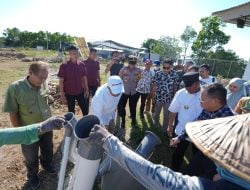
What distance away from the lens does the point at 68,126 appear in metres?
2.00

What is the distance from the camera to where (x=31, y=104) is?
11.7 feet

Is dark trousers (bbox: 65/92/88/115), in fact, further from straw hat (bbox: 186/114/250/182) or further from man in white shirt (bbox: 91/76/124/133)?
straw hat (bbox: 186/114/250/182)

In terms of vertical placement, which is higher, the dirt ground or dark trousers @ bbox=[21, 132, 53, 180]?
dark trousers @ bbox=[21, 132, 53, 180]

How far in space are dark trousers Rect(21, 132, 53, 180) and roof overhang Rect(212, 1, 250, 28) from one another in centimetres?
569

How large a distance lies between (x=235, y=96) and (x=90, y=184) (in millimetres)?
3550

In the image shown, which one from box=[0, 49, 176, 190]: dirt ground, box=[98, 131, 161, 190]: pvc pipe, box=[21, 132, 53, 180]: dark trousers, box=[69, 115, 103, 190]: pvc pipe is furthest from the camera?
box=[0, 49, 176, 190]: dirt ground

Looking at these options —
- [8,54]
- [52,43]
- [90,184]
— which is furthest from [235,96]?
[52,43]

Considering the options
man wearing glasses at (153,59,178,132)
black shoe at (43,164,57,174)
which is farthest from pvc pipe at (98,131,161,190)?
man wearing glasses at (153,59,178,132)

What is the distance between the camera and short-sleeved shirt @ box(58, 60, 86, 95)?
543cm

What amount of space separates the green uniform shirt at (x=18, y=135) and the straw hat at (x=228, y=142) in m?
1.25

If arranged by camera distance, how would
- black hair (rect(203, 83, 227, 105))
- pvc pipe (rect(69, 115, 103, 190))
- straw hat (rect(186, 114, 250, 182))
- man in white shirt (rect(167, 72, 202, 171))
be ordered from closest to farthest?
straw hat (rect(186, 114, 250, 182)), pvc pipe (rect(69, 115, 103, 190)), black hair (rect(203, 83, 227, 105)), man in white shirt (rect(167, 72, 202, 171))

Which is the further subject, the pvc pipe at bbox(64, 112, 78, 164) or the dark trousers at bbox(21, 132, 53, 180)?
the dark trousers at bbox(21, 132, 53, 180)

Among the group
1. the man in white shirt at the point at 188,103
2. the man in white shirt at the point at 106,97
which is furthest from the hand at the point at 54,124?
the man in white shirt at the point at 188,103

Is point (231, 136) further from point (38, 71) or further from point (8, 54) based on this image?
point (8, 54)
